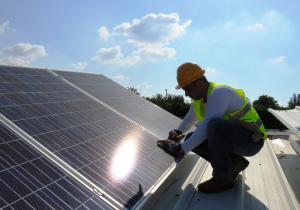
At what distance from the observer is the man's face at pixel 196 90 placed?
11.3 ft

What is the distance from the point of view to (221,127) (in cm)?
313

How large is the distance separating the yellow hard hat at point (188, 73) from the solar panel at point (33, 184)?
2.09 m

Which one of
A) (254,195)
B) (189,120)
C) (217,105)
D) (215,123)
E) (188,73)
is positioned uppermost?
(188,73)

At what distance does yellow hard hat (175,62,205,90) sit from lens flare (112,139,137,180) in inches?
52.8

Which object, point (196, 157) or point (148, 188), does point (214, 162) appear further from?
point (196, 157)

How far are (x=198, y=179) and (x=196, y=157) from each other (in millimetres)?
1109

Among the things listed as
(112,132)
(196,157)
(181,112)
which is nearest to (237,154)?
(196,157)

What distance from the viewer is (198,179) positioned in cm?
384

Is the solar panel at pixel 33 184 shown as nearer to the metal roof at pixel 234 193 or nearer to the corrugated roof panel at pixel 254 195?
the metal roof at pixel 234 193

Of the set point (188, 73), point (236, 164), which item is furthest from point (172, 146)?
point (188, 73)

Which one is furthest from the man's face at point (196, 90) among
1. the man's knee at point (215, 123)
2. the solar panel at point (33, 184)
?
the solar panel at point (33, 184)

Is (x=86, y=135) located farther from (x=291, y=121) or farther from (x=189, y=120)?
(x=291, y=121)

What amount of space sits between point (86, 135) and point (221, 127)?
2.11 meters

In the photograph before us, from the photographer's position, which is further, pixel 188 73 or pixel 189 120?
pixel 189 120
